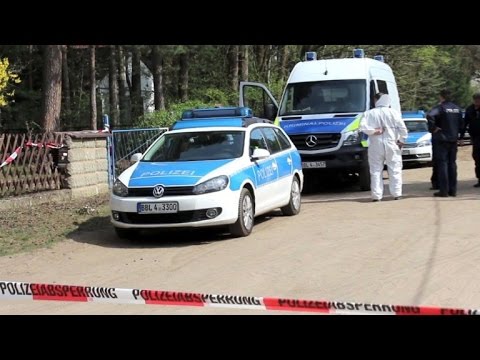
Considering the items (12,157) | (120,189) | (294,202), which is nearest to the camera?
(120,189)

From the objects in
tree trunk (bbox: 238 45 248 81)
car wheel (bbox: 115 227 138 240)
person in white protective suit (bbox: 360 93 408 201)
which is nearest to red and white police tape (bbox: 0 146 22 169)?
car wheel (bbox: 115 227 138 240)

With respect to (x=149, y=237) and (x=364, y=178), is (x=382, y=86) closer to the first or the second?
(x=364, y=178)

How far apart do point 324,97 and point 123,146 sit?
5.76 metres

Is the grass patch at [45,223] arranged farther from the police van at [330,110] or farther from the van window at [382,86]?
the van window at [382,86]

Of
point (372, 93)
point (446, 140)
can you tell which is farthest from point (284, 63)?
point (446, 140)

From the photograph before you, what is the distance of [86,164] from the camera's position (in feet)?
49.2

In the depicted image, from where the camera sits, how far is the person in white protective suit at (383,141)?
12.8 meters

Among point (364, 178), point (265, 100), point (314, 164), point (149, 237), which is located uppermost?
point (265, 100)

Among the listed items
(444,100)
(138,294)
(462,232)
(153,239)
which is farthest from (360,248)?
(444,100)

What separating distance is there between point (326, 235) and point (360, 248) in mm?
1064

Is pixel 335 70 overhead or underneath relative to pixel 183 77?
underneath

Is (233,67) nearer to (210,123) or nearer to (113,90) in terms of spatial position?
(113,90)

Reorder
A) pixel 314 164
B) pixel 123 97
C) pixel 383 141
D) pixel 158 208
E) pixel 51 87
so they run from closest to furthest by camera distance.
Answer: pixel 158 208, pixel 383 141, pixel 314 164, pixel 51 87, pixel 123 97

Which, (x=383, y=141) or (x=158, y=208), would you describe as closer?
(x=158, y=208)
